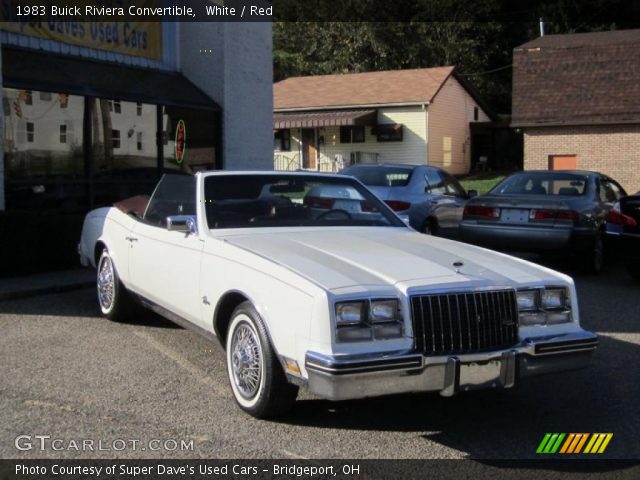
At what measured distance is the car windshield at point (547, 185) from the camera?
1120 centimetres

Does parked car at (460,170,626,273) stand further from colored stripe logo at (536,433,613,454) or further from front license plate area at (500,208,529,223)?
colored stripe logo at (536,433,613,454)

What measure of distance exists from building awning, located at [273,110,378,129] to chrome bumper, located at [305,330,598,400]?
3082 cm

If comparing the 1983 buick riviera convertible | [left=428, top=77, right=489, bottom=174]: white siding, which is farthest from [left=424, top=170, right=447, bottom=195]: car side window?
[left=428, top=77, right=489, bottom=174]: white siding

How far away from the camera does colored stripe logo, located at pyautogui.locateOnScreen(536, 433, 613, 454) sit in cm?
438

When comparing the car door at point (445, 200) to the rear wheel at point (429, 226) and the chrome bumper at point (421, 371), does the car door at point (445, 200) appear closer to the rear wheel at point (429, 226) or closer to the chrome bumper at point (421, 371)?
the rear wheel at point (429, 226)

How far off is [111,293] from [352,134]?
30.9 m

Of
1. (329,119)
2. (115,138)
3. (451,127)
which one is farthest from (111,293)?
(451,127)

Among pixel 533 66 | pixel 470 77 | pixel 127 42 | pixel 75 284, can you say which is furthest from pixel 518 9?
pixel 75 284

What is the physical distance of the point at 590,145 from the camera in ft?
83.3

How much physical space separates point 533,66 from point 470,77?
2210cm

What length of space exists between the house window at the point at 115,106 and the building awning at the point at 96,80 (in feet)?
0.52

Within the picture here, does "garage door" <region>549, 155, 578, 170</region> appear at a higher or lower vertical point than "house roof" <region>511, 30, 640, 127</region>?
lower

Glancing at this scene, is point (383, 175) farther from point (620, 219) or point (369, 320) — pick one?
point (369, 320)

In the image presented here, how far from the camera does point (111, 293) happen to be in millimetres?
7293
